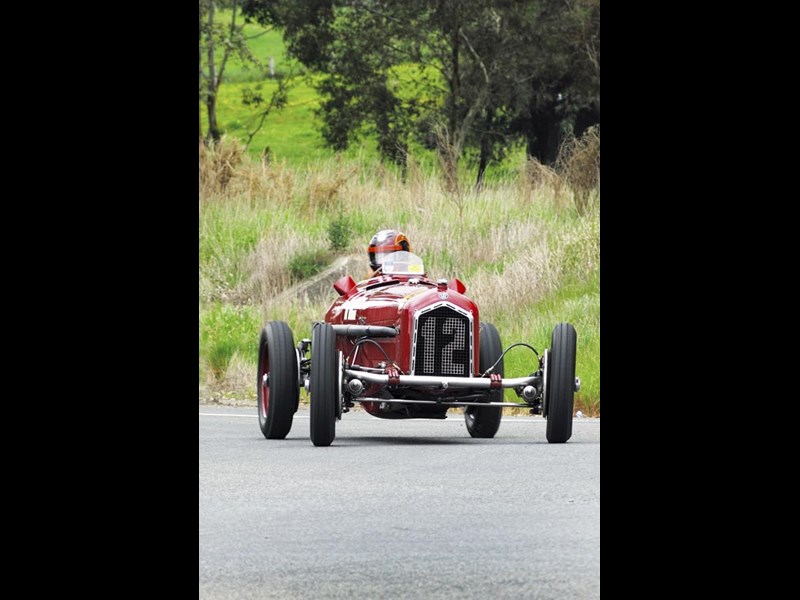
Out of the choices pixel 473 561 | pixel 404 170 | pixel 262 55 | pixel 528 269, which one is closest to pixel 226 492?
pixel 473 561

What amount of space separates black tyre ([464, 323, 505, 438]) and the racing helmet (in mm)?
1109

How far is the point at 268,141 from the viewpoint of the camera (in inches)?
2532

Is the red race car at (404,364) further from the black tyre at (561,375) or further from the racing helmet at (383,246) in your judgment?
the racing helmet at (383,246)

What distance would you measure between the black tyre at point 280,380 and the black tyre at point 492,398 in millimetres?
1677

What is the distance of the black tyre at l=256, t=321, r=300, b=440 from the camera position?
12430 mm

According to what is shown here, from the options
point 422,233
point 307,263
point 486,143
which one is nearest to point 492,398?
point 307,263

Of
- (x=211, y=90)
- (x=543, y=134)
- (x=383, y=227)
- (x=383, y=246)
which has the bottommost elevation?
(x=383, y=246)

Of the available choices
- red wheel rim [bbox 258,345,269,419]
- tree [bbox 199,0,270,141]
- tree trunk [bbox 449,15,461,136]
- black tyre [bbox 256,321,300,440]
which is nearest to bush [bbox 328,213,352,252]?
tree [bbox 199,0,270,141]

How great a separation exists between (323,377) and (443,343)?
1.35 metres

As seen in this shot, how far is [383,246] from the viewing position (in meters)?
13.7

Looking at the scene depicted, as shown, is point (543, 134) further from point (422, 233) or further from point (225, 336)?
point (225, 336)

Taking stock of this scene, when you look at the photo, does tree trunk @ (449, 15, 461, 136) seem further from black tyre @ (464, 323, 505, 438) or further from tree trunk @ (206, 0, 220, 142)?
black tyre @ (464, 323, 505, 438)
